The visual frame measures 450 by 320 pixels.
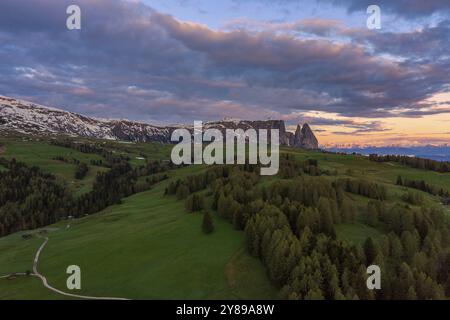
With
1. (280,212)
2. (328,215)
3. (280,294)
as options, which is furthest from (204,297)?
(328,215)

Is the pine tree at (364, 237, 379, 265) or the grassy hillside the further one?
the pine tree at (364, 237, 379, 265)

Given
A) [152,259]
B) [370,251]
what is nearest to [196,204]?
[152,259]

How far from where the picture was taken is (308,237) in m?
93.6

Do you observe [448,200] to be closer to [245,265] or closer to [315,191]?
[315,191]

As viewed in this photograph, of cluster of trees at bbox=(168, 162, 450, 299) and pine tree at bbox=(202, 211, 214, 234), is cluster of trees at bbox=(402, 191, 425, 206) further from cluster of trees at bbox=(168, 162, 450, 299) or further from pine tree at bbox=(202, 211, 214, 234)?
pine tree at bbox=(202, 211, 214, 234)

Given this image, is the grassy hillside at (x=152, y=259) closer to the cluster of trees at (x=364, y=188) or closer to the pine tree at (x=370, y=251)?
the cluster of trees at (x=364, y=188)

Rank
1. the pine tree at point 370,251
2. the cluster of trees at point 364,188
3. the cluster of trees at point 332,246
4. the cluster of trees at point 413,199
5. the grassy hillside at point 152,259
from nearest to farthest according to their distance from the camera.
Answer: the cluster of trees at point 332,246 < the grassy hillside at point 152,259 < the pine tree at point 370,251 < the cluster of trees at point 413,199 < the cluster of trees at point 364,188

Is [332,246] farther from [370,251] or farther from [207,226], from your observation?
[207,226]

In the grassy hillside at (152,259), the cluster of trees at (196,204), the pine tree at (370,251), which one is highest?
the cluster of trees at (196,204)

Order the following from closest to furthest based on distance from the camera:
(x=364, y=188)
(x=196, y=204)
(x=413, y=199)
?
(x=196, y=204), (x=413, y=199), (x=364, y=188)

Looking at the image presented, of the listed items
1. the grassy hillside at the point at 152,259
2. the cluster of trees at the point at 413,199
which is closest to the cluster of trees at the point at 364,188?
the grassy hillside at the point at 152,259

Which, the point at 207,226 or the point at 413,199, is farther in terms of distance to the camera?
the point at 413,199

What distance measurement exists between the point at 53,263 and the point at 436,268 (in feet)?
333

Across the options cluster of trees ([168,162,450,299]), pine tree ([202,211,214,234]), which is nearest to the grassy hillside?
pine tree ([202,211,214,234])
